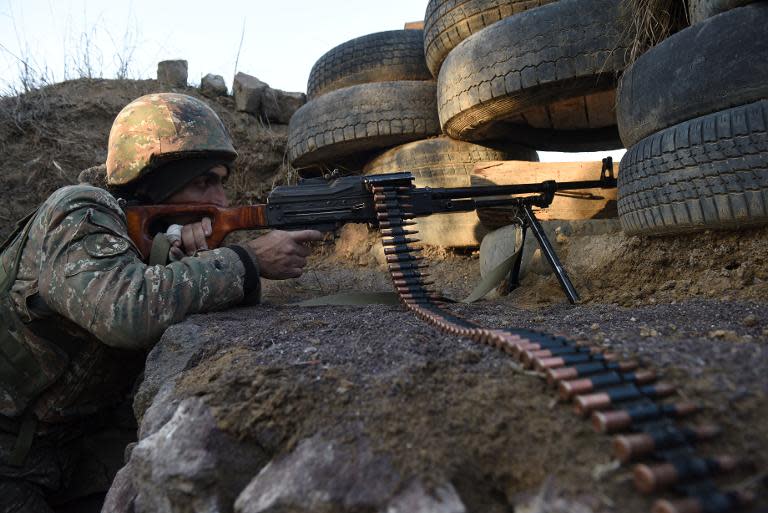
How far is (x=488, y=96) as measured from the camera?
12.3 feet

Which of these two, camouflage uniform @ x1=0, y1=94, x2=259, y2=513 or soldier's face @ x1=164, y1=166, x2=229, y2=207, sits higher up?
soldier's face @ x1=164, y1=166, x2=229, y2=207

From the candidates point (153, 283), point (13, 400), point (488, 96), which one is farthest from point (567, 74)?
point (13, 400)

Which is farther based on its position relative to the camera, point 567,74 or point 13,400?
point 567,74

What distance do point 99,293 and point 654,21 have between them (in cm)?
299

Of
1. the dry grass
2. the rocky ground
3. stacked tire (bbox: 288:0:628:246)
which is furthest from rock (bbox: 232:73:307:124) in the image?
the rocky ground

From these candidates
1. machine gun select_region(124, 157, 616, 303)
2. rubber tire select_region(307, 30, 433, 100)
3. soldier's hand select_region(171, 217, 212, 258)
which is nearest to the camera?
soldier's hand select_region(171, 217, 212, 258)

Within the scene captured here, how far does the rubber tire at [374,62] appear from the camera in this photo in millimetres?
5207

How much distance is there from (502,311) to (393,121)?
8.43ft

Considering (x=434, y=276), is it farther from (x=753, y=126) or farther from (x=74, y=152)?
(x=74, y=152)

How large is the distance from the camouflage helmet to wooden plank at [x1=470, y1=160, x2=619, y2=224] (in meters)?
1.87

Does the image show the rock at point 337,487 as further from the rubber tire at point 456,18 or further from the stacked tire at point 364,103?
the stacked tire at point 364,103

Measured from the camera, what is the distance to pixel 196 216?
326 cm

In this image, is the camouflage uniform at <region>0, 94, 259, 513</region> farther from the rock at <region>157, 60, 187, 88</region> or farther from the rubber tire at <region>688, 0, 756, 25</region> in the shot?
the rock at <region>157, 60, 187, 88</region>

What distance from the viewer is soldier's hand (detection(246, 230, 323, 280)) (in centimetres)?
316
